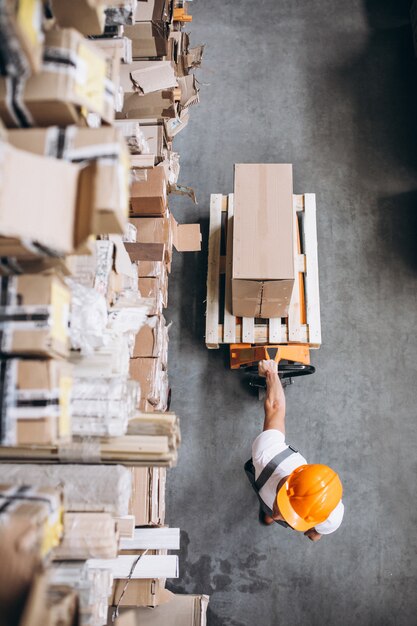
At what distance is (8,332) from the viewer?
1.57 meters

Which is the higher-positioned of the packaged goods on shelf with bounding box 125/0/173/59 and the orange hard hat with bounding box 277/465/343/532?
the packaged goods on shelf with bounding box 125/0/173/59

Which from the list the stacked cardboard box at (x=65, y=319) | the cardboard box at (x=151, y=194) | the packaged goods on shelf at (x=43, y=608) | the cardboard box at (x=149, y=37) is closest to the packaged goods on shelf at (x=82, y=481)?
the stacked cardboard box at (x=65, y=319)

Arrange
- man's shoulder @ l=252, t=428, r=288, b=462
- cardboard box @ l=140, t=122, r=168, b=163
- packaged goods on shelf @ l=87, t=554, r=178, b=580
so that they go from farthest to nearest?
1. cardboard box @ l=140, t=122, r=168, b=163
2. man's shoulder @ l=252, t=428, r=288, b=462
3. packaged goods on shelf @ l=87, t=554, r=178, b=580

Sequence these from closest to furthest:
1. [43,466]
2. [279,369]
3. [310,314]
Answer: [43,466] → [279,369] → [310,314]

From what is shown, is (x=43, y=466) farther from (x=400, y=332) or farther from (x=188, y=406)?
(x=400, y=332)

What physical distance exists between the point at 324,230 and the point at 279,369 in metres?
1.65

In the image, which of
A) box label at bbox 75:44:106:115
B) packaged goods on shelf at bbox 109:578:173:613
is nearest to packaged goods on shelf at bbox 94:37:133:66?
box label at bbox 75:44:106:115

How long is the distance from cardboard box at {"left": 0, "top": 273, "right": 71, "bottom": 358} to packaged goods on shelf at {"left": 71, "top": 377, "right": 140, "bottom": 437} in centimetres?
26

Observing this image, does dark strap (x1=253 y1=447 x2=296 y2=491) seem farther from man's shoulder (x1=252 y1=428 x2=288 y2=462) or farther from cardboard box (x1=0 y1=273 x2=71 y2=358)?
cardboard box (x1=0 y1=273 x2=71 y2=358)

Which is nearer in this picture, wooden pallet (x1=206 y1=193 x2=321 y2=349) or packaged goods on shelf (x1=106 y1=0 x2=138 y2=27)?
packaged goods on shelf (x1=106 y1=0 x2=138 y2=27)

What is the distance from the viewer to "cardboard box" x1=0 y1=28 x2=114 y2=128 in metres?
1.53

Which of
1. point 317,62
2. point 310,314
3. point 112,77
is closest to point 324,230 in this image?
point 310,314

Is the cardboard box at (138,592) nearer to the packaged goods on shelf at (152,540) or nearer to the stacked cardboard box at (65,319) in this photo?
the packaged goods on shelf at (152,540)

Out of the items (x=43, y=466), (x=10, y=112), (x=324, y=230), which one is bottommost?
(x=43, y=466)
